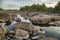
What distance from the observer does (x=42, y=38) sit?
15898mm

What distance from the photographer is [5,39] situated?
16.3m

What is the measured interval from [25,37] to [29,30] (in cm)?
191

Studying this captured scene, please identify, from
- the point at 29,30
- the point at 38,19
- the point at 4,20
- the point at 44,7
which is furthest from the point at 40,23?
the point at 44,7

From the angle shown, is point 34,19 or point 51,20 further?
→ point 51,20

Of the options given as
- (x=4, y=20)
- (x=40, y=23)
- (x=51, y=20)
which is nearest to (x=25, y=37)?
(x=4, y=20)

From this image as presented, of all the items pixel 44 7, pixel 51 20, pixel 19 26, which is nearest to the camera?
pixel 19 26

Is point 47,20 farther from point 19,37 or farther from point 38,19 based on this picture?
point 19,37

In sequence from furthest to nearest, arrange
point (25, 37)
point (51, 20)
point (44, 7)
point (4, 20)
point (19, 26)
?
point (44, 7), point (51, 20), point (4, 20), point (19, 26), point (25, 37)

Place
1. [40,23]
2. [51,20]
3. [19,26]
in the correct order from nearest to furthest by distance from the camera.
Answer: [19,26] → [40,23] → [51,20]

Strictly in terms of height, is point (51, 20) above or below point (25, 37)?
below

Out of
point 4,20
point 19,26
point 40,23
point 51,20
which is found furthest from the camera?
point 51,20

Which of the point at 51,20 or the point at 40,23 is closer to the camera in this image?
the point at 40,23

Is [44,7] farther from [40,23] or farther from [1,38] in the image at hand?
[1,38]

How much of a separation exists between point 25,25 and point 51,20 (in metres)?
15.1
